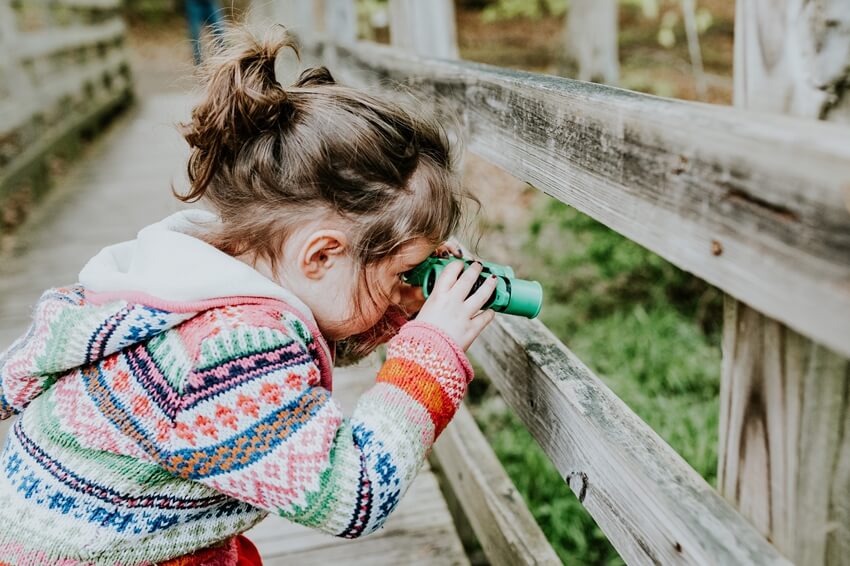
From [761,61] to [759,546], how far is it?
0.51 meters

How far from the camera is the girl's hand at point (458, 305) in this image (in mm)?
1361

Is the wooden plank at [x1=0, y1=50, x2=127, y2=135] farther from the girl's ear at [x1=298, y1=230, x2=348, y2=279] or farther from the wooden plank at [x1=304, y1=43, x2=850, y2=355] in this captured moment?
the wooden plank at [x1=304, y1=43, x2=850, y2=355]

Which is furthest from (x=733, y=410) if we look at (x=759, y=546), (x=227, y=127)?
(x=227, y=127)

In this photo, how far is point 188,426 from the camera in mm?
1192

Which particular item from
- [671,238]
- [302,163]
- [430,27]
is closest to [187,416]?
[302,163]

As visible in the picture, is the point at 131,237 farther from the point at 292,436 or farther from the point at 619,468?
the point at 619,468

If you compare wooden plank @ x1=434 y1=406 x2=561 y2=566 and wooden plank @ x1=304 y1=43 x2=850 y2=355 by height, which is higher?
wooden plank @ x1=304 y1=43 x2=850 y2=355

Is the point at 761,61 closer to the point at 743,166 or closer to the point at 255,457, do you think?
the point at 743,166

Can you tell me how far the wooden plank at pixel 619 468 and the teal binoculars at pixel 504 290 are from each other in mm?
98

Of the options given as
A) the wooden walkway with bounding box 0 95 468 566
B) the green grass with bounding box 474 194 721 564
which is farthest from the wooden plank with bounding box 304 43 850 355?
the green grass with bounding box 474 194 721 564

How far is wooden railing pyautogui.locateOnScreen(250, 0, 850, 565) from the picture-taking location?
2.17ft

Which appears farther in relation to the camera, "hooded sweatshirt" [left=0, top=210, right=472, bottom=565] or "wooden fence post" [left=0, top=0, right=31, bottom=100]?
"wooden fence post" [left=0, top=0, right=31, bottom=100]

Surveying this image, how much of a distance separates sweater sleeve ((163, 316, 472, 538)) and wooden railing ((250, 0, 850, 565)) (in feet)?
0.93

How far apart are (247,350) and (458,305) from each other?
377mm
